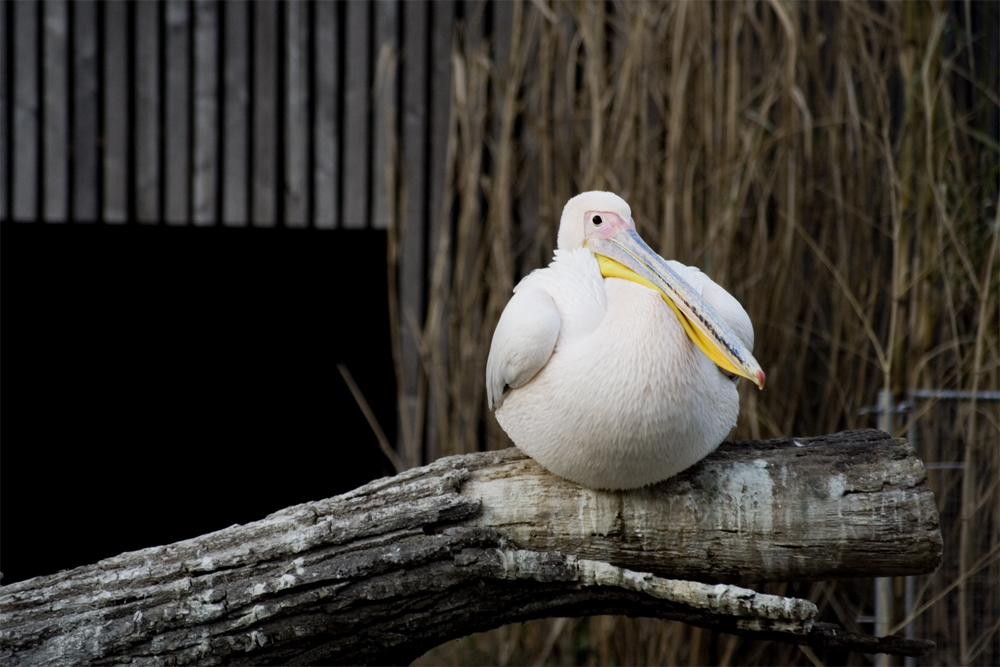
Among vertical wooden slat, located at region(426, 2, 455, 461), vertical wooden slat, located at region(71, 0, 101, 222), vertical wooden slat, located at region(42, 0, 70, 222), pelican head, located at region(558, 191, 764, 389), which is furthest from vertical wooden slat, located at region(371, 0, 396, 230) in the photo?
pelican head, located at region(558, 191, 764, 389)

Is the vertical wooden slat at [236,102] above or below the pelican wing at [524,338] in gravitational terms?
above

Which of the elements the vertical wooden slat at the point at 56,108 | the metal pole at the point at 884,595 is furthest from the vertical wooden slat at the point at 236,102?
the metal pole at the point at 884,595

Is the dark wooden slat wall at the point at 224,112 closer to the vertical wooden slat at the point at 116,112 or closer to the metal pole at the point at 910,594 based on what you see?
the vertical wooden slat at the point at 116,112

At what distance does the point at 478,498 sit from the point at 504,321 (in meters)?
0.37

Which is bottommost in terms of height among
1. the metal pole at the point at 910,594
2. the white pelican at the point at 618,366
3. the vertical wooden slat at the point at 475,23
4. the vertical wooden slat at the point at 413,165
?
the metal pole at the point at 910,594

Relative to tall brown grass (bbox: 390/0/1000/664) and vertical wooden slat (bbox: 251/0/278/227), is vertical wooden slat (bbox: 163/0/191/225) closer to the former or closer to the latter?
vertical wooden slat (bbox: 251/0/278/227)

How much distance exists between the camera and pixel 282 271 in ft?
17.5

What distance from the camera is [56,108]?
3.82m

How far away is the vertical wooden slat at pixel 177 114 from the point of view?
3.85 metres

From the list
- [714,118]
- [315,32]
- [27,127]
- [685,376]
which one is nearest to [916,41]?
[714,118]

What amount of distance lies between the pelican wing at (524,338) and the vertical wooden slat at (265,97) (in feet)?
7.38

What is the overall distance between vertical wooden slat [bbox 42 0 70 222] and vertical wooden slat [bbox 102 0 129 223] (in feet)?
0.50

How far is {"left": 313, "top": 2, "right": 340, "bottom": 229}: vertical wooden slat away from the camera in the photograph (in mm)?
3891

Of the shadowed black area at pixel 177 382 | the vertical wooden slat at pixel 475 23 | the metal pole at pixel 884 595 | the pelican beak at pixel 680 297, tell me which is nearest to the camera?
the pelican beak at pixel 680 297
